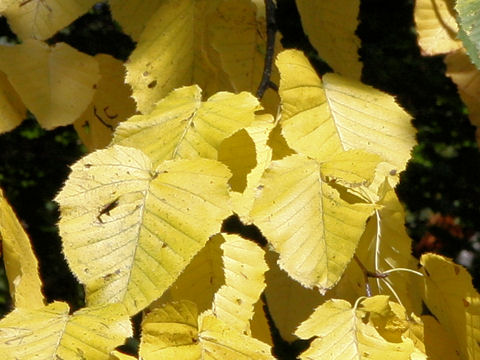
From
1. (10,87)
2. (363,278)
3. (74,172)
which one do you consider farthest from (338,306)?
(10,87)

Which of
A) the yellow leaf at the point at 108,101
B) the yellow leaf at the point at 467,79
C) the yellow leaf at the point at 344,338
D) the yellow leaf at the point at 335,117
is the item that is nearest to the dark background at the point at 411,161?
the yellow leaf at the point at 108,101

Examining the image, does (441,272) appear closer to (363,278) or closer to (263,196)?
(363,278)

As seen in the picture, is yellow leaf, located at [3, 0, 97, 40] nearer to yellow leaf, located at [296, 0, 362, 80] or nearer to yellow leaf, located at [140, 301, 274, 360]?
yellow leaf, located at [296, 0, 362, 80]

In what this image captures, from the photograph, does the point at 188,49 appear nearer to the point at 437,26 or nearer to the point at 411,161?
the point at 437,26

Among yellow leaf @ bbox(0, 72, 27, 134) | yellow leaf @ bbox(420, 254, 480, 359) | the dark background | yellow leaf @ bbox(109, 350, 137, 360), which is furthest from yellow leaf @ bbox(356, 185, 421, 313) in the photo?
the dark background

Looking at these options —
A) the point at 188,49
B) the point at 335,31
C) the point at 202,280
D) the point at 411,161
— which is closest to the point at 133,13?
the point at 188,49

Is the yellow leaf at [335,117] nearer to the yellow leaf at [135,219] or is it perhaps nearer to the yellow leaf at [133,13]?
the yellow leaf at [135,219]
